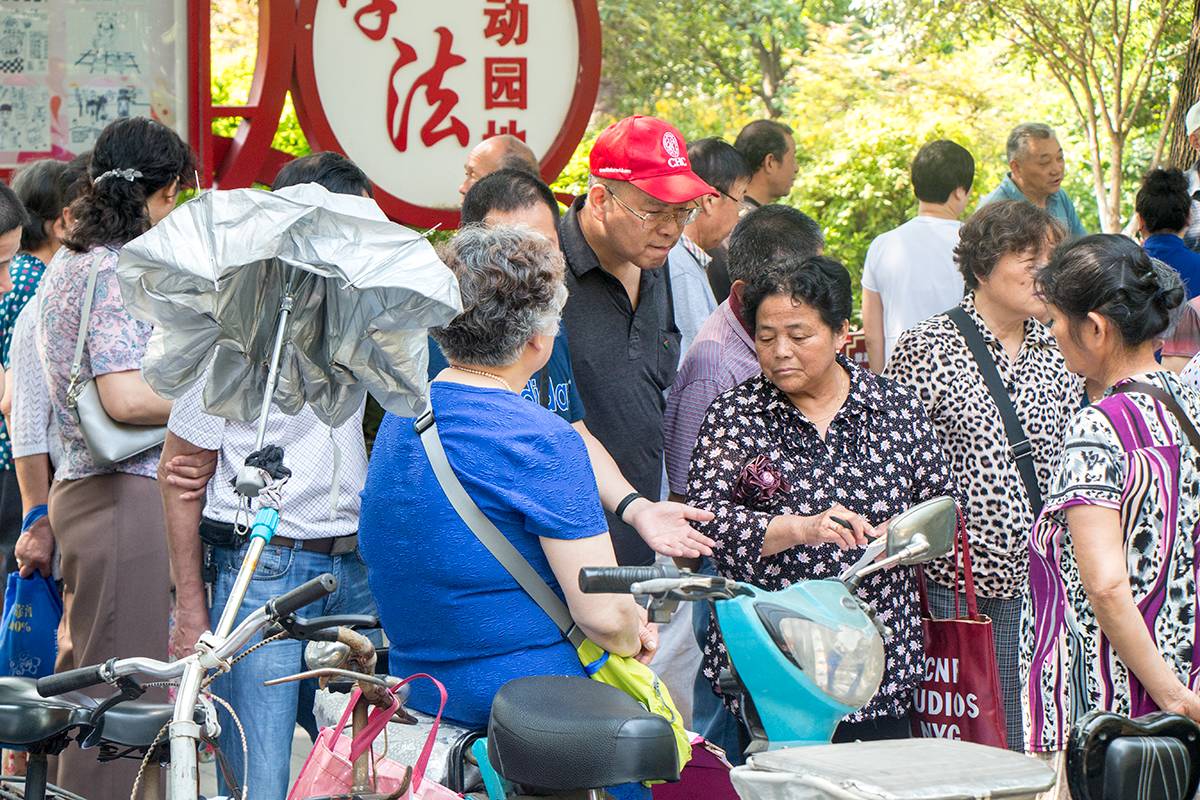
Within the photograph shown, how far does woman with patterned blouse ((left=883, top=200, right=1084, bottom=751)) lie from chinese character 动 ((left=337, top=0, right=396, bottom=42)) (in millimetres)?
2767

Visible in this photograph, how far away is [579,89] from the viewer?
21.9ft

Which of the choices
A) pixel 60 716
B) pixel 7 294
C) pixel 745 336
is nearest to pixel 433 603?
pixel 60 716

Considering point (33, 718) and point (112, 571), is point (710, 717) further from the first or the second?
point (33, 718)

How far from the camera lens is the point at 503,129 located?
6559 mm

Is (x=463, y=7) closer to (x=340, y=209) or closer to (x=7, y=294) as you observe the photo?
(x=7, y=294)

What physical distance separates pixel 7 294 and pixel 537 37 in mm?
2500

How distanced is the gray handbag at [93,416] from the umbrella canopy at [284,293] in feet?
3.48

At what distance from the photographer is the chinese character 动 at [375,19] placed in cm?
627

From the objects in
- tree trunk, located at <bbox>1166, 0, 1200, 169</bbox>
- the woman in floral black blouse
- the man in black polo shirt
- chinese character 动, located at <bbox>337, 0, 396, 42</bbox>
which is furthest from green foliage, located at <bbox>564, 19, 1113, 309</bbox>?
the woman in floral black blouse

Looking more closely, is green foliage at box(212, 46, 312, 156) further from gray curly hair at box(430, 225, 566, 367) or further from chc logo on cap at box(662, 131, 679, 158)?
gray curly hair at box(430, 225, 566, 367)

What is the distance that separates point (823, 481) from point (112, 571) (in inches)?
76.9

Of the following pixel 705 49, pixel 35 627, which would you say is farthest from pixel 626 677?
pixel 705 49

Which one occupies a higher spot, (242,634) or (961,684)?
(242,634)

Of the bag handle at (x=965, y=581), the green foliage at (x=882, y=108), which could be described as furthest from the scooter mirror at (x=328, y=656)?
the green foliage at (x=882, y=108)
